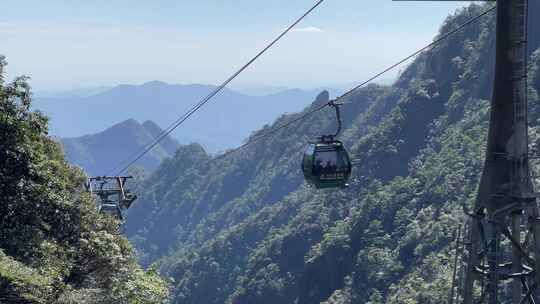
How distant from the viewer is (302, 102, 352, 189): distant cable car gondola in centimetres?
1397

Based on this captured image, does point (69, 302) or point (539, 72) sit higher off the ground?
point (539, 72)

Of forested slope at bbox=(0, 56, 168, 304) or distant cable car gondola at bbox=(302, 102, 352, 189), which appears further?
forested slope at bbox=(0, 56, 168, 304)

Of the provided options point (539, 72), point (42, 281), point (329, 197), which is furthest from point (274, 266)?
point (42, 281)

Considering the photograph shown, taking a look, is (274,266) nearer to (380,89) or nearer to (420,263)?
(420,263)

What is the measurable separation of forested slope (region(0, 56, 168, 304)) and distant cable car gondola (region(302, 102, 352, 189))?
639cm

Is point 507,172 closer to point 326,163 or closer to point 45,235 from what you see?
point 326,163

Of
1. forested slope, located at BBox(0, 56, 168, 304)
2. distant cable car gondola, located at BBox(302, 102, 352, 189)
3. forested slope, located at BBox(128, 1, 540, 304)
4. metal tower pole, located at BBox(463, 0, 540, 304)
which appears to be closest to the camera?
metal tower pole, located at BBox(463, 0, 540, 304)

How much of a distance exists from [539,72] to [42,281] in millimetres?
80640

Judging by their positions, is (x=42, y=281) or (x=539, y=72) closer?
(x=42, y=281)

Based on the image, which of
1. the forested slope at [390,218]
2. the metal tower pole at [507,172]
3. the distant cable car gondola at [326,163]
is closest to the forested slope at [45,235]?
the distant cable car gondola at [326,163]

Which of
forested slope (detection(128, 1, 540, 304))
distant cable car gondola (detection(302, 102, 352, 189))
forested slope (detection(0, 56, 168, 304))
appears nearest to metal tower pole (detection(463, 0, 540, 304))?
distant cable car gondola (detection(302, 102, 352, 189))

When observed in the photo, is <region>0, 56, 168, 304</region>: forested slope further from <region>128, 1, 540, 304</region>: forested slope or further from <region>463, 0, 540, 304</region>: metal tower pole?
<region>128, 1, 540, 304</region>: forested slope

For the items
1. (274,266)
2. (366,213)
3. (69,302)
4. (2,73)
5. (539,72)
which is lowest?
(274,266)

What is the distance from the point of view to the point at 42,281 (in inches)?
535
